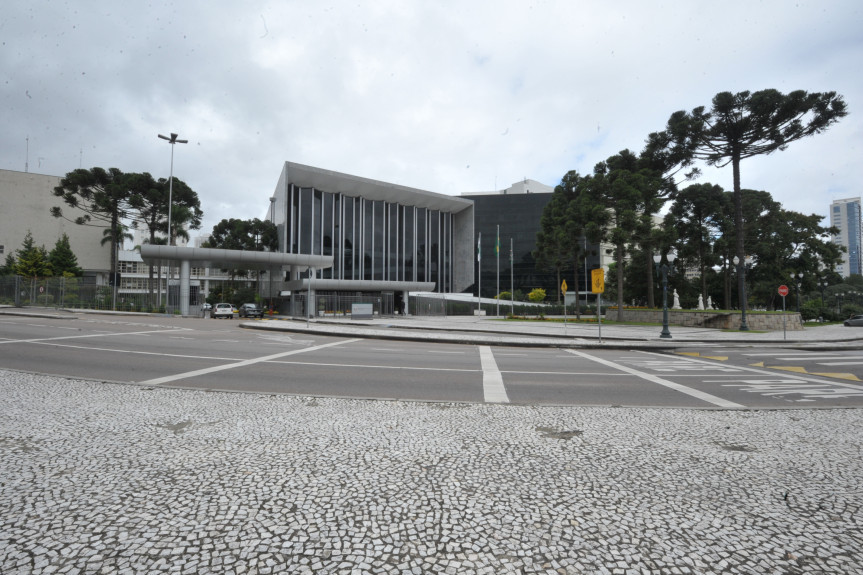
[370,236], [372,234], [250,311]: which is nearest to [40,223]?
[370,236]

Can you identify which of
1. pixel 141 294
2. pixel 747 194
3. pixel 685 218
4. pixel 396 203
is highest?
pixel 396 203

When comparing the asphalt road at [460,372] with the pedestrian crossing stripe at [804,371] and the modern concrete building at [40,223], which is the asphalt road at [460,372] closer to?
the pedestrian crossing stripe at [804,371]

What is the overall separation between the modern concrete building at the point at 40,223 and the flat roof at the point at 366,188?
133 ft

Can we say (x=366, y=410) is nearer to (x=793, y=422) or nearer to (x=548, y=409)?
(x=548, y=409)

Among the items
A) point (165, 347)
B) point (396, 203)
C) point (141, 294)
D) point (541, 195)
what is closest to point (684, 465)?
point (165, 347)

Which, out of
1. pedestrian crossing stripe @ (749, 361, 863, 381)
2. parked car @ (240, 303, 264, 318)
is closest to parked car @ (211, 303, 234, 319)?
parked car @ (240, 303, 264, 318)

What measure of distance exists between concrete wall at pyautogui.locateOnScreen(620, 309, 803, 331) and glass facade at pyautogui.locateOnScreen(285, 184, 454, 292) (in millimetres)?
38091

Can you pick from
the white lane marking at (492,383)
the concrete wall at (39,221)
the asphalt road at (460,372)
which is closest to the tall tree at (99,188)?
the concrete wall at (39,221)

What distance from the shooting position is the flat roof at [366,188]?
5562 cm

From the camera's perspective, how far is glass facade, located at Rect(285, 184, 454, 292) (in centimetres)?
5881

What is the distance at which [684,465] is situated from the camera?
12.8 ft

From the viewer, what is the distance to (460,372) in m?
9.61

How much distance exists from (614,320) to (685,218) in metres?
13.7

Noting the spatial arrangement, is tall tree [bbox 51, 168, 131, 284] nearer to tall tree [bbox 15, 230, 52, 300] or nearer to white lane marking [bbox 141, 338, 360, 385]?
tall tree [bbox 15, 230, 52, 300]
